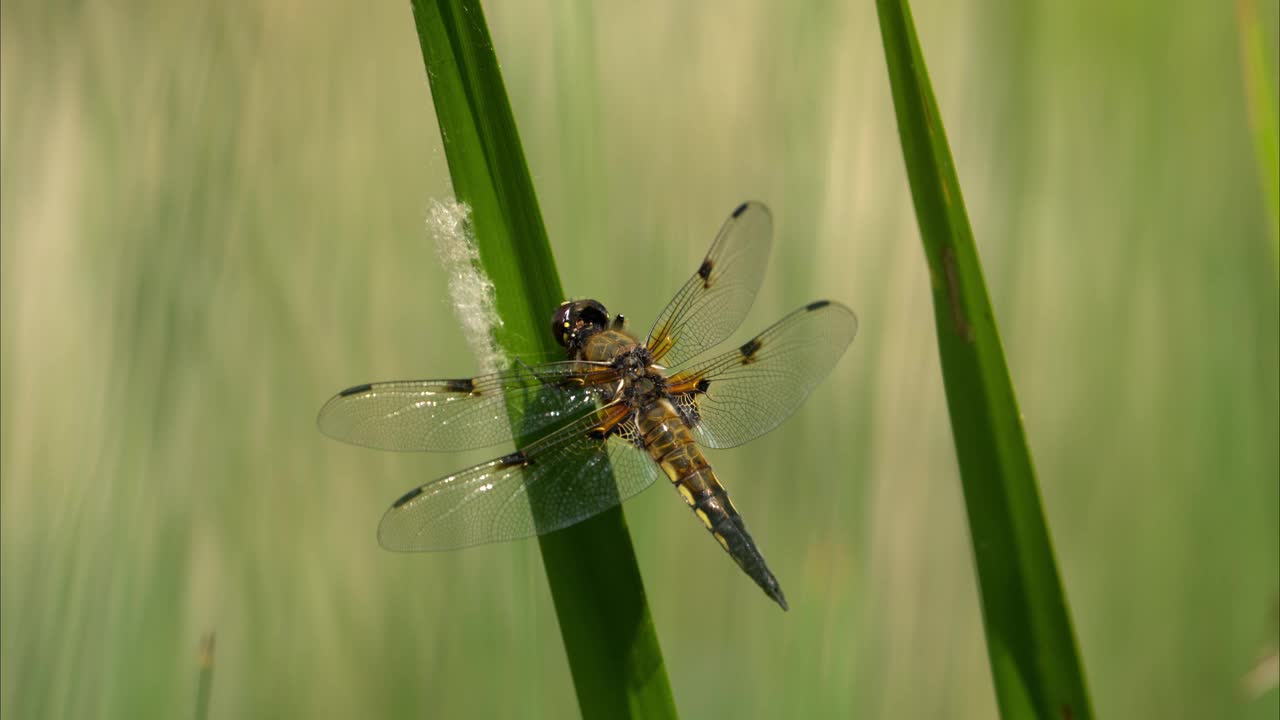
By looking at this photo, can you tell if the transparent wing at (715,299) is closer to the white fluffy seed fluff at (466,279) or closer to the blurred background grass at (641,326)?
the blurred background grass at (641,326)

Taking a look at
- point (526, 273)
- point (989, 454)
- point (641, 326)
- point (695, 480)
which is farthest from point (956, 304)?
point (641, 326)

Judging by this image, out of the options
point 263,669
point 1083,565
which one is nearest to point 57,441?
point 263,669

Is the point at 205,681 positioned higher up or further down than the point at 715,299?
further down

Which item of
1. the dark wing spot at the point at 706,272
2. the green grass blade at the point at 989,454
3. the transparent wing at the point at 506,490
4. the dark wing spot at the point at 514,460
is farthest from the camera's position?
the dark wing spot at the point at 706,272

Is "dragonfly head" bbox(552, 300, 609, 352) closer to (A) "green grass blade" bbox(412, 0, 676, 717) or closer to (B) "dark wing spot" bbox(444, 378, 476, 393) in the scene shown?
(B) "dark wing spot" bbox(444, 378, 476, 393)

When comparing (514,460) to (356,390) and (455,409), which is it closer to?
(455,409)

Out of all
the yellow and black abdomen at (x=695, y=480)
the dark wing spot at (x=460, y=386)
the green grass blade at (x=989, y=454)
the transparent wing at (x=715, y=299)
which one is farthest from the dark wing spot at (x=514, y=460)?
the green grass blade at (x=989, y=454)
